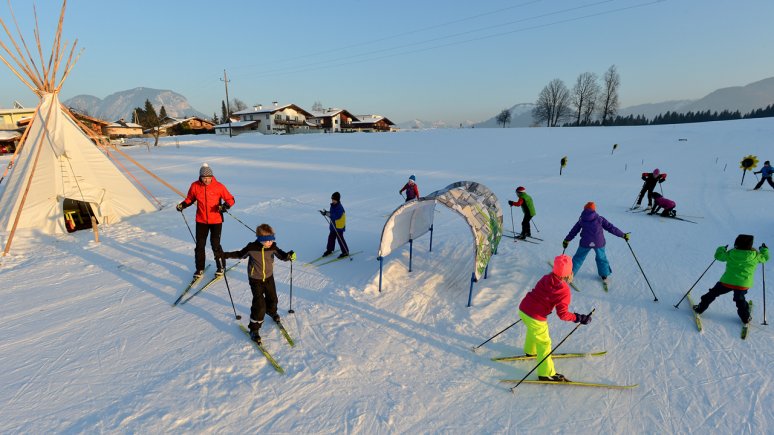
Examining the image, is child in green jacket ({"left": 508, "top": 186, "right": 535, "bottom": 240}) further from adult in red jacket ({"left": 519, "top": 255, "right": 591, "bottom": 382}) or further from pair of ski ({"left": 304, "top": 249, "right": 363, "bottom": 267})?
adult in red jacket ({"left": 519, "top": 255, "right": 591, "bottom": 382})

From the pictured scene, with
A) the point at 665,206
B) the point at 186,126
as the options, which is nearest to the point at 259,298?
the point at 665,206

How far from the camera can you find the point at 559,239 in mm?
8820

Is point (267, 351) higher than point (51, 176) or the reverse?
the reverse

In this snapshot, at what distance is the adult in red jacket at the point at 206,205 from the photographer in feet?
20.1

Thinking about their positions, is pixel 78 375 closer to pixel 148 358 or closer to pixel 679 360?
pixel 148 358

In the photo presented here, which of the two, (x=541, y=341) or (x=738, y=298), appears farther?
(x=738, y=298)

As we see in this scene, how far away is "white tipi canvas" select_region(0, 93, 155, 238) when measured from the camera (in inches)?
349

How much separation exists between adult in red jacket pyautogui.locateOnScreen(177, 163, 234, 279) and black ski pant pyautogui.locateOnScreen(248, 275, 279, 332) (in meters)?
1.94

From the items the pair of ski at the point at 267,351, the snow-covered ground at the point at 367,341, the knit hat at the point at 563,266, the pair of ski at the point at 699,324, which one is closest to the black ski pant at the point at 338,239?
the snow-covered ground at the point at 367,341

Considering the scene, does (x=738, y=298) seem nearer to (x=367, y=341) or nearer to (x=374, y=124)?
(x=367, y=341)

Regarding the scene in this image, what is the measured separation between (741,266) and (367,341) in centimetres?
547

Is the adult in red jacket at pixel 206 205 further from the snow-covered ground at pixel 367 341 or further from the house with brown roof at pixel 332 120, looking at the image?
the house with brown roof at pixel 332 120

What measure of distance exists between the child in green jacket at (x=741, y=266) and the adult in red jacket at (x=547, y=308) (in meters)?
2.73

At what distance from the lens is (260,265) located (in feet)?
14.8
